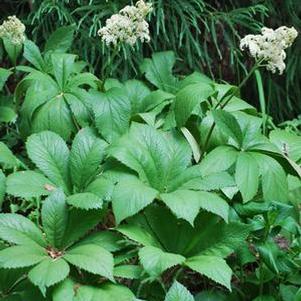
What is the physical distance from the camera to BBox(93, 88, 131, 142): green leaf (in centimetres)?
187

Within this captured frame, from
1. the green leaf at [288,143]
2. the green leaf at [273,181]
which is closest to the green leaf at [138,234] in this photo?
the green leaf at [273,181]

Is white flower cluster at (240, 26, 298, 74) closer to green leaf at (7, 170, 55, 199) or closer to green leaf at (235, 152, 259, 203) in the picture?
green leaf at (235, 152, 259, 203)

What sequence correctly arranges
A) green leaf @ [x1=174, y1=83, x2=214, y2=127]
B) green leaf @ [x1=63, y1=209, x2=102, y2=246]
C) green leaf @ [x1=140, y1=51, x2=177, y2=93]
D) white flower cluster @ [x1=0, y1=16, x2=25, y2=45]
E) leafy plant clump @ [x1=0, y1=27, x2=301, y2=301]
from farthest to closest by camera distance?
green leaf @ [x1=140, y1=51, x2=177, y2=93] < white flower cluster @ [x1=0, y1=16, x2=25, y2=45] < green leaf @ [x1=174, y1=83, x2=214, y2=127] < green leaf @ [x1=63, y1=209, x2=102, y2=246] < leafy plant clump @ [x1=0, y1=27, x2=301, y2=301]

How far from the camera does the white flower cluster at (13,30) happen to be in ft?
6.57

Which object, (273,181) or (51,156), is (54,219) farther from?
(273,181)

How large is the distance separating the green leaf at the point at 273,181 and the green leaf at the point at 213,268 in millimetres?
285

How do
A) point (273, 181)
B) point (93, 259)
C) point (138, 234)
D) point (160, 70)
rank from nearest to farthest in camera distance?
1. point (93, 259)
2. point (138, 234)
3. point (273, 181)
4. point (160, 70)

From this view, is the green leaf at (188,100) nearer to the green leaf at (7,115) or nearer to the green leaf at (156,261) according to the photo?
the green leaf at (156,261)

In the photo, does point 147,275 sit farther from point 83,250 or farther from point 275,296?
point 275,296

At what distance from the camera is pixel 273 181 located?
5.48 feet

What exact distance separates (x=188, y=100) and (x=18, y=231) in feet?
2.25

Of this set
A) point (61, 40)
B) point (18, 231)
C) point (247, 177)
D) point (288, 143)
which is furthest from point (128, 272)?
point (61, 40)

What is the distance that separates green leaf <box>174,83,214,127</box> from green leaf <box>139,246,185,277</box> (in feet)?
1.69

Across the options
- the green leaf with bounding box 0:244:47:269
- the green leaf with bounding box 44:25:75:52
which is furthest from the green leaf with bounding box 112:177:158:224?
the green leaf with bounding box 44:25:75:52
